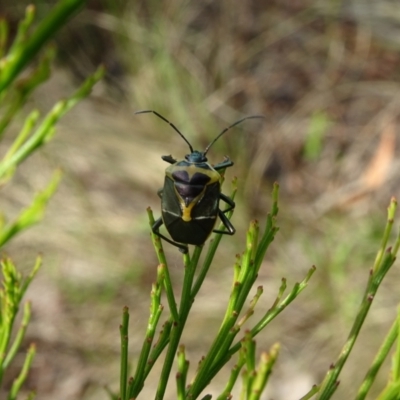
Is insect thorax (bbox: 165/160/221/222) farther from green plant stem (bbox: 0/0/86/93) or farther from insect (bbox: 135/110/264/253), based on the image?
green plant stem (bbox: 0/0/86/93)

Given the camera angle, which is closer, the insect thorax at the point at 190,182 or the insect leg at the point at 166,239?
the insect leg at the point at 166,239

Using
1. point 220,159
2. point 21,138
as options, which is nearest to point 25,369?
point 21,138

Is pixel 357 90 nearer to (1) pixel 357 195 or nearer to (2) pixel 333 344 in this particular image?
(1) pixel 357 195

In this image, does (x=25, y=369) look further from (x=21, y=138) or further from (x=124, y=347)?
(x=21, y=138)

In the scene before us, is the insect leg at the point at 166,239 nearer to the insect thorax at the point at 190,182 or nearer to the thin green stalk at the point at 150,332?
the insect thorax at the point at 190,182

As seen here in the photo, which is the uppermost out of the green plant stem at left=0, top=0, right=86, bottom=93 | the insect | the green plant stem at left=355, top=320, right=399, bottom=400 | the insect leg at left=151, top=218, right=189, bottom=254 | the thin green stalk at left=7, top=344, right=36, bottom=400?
the green plant stem at left=0, top=0, right=86, bottom=93

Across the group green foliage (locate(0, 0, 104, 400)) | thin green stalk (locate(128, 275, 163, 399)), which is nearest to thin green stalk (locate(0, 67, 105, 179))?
green foliage (locate(0, 0, 104, 400))

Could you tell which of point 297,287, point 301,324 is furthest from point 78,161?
point 297,287

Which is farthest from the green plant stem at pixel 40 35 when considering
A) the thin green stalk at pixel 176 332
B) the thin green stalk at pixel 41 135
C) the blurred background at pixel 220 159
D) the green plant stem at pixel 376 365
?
the blurred background at pixel 220 159

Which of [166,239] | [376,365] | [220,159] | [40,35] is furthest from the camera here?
[220,159]
